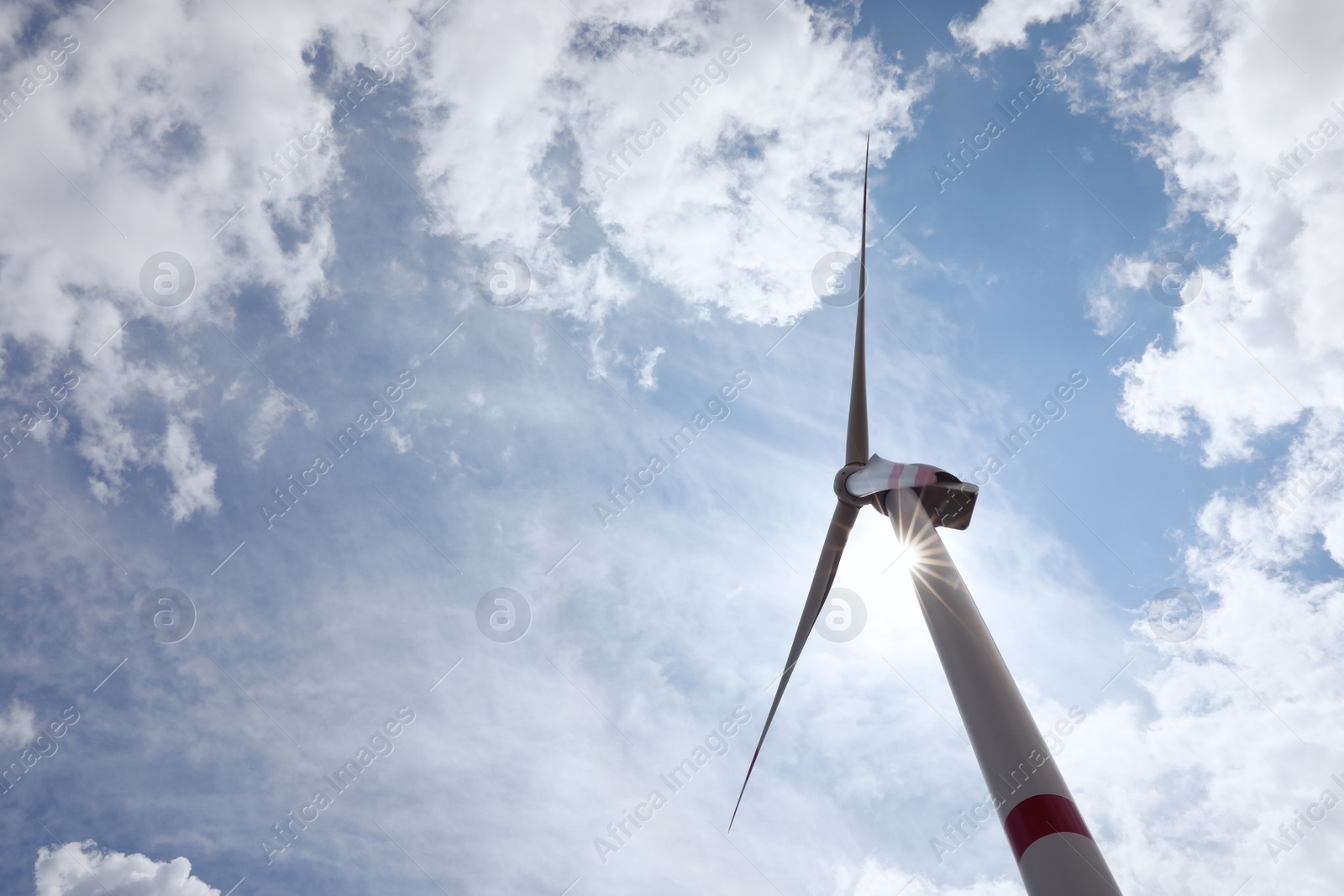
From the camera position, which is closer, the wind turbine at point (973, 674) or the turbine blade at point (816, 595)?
the wind turbine at point (973, 674)

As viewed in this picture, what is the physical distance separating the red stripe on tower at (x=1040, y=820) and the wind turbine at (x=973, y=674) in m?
0.01

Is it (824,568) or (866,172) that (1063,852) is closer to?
(824,568)

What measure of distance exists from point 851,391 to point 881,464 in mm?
4025

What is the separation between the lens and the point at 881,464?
816 inches

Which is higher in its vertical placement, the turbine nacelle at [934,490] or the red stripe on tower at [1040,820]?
the turbine nacelle at [934,490]

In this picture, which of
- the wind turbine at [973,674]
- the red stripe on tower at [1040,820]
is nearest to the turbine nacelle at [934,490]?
the wind turbine at [973,674]

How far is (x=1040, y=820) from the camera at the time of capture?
441 inches

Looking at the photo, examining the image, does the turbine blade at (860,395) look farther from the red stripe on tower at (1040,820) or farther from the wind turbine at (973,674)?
the red stripe on tower at (1040,820)

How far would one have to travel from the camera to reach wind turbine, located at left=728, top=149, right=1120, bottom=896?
10.9 m

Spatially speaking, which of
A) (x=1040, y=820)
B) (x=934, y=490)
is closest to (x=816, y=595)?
(x=934, y=490)

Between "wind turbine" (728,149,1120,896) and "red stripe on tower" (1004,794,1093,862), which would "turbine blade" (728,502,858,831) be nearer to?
"wind turbine" (728,149,1120,896)

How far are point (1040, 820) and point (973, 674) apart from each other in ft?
8.88

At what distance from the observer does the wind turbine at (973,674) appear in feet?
35.9

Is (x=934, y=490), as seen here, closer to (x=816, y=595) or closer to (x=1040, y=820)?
(x=816, y=595)
